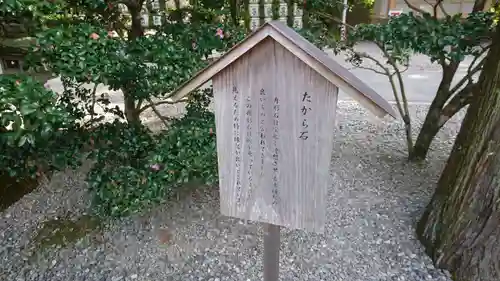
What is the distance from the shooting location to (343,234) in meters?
2.58

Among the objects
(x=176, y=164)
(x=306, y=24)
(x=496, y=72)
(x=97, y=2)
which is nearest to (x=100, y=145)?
(x=176, y=164)

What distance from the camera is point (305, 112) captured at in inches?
48.1

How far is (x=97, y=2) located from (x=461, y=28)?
2134 mm

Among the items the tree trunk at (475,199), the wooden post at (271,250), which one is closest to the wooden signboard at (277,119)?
the wooden post at (271,250)

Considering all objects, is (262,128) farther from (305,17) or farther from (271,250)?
(305,17)

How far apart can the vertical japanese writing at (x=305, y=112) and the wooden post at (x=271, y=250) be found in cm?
51

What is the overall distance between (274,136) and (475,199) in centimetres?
A: 139

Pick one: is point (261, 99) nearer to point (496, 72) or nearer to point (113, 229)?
point (496, 72)

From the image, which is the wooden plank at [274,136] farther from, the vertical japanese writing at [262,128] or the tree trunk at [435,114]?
the tree trunk at [435,114]

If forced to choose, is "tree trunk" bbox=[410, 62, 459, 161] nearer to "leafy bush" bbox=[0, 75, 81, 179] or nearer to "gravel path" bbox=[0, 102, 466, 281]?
"gravel path" bbox=[0, 102, 466, 281]

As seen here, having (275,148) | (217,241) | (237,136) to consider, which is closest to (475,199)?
(275,148)

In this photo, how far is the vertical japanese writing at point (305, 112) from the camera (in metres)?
1.20

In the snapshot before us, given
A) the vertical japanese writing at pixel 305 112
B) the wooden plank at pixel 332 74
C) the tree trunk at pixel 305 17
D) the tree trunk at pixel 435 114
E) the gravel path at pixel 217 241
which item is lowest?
the gravel path at pixel 217 241

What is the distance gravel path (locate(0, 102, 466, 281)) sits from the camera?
89.9 inches
